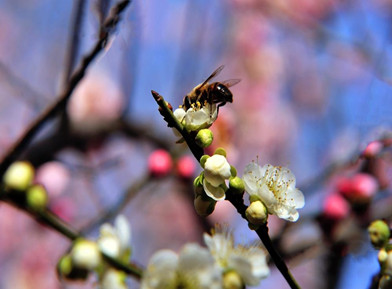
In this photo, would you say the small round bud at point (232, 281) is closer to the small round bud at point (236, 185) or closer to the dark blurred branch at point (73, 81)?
the small round bud at point (236, 185)

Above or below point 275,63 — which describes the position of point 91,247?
below

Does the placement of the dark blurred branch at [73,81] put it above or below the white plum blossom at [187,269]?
above

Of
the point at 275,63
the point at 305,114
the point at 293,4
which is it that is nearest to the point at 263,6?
the point at 293,4

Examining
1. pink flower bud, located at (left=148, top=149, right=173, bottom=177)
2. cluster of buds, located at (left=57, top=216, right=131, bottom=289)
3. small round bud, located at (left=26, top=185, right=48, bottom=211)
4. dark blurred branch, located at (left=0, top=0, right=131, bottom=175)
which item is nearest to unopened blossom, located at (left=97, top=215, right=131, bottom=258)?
cluster of buds, located at (left=57, top=216, right=131, bottom=289)

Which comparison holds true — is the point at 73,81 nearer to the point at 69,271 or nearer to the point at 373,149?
the point at 69,271

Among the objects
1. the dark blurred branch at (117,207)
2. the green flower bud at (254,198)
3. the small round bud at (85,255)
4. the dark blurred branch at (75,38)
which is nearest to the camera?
the small round bud at (85,255)

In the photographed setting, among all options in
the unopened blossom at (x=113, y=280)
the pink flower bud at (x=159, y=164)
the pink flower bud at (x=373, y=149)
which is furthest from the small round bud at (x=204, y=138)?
the pink flower bud at (x=159, y=164)

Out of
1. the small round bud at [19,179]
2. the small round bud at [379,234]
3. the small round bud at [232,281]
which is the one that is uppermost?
the small round bud at [19,179]

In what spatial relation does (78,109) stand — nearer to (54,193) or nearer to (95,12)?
(54,193)
